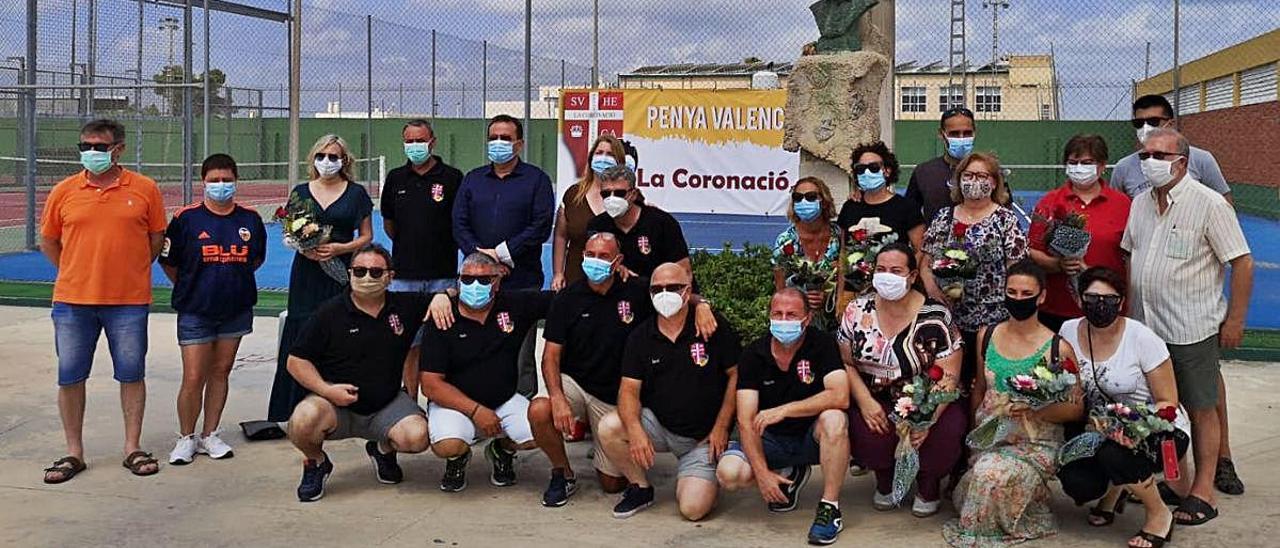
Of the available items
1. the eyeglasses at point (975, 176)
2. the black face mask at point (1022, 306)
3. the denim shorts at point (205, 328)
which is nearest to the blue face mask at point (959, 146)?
the eyeglasses at point (975, 176)

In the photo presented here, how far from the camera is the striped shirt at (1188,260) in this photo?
5.77 m

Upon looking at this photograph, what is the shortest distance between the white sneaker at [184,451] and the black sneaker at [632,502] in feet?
7.87

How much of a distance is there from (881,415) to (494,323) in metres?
1.90

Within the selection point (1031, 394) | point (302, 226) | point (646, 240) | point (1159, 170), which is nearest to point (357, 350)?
point (302, 226)

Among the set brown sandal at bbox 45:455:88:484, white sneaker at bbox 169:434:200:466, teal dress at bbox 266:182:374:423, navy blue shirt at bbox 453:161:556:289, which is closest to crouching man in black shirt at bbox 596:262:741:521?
navy blue shirt at bbox 453:161:556:289

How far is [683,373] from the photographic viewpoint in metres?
6.03

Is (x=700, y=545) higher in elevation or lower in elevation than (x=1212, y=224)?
lower

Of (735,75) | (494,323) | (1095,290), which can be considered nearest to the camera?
(1095,290)

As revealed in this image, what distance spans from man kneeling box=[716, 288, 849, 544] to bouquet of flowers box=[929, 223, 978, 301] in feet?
1.94

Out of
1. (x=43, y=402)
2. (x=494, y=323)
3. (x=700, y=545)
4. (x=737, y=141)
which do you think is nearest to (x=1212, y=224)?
(x=700, y=545)

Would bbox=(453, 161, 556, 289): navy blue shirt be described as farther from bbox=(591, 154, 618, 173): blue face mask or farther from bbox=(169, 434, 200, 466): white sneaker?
bbox=(169, 434, 200, 466): white sneaker

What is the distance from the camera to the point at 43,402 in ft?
27.8

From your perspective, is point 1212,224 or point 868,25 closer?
point 1212,224

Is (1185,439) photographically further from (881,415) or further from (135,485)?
(135,485)
